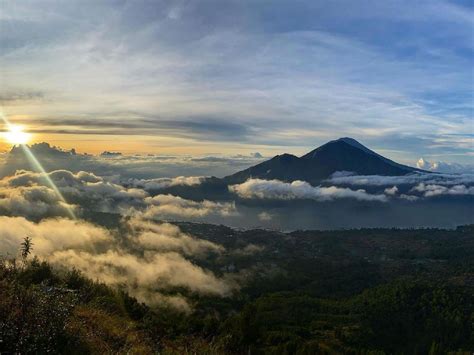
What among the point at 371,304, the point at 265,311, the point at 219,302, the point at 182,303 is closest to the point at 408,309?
the point at 371,304

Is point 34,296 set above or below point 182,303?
above

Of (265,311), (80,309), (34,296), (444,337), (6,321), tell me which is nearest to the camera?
(6,321)

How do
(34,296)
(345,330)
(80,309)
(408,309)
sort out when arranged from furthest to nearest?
(408,309)
(345,330)
(80,309)
(34,296)

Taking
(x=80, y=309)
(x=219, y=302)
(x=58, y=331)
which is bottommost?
(x=219, y=302)

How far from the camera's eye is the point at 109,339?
1329 cm

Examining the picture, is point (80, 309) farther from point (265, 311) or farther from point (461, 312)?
point (461, 312)

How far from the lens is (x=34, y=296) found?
10.8 m

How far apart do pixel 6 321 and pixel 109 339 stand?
431cm

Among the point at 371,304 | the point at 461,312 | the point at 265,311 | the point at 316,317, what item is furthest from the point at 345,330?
the point at 461,312

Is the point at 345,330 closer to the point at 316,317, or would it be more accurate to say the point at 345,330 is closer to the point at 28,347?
the point at 316,317

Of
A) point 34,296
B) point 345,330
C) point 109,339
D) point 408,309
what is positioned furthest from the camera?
point 408,309

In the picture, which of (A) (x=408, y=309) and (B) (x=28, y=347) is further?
(A) (x=408, y=309)

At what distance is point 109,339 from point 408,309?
19586 cm

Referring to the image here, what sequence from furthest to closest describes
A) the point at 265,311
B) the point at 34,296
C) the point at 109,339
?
1. the point at 265,311
2. the point at 109,339
3. the point at 34,296
